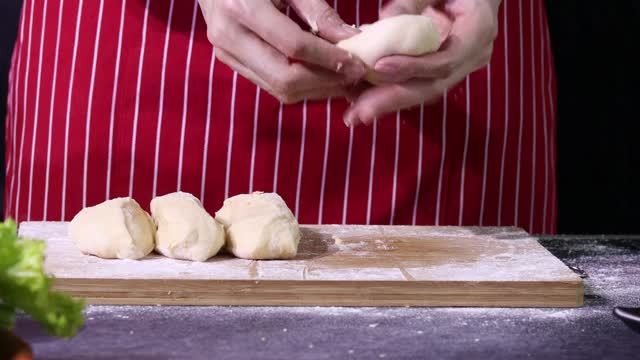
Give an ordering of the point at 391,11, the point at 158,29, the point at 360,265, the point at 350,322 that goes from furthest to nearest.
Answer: the point at 158,29, the point at 391,11, the point at 360,265, the point at 350,322

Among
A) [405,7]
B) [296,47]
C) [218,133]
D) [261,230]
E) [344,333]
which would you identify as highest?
[405,7]

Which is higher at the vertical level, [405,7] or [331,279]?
[405,7]

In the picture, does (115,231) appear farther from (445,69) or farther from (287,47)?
(445,69)

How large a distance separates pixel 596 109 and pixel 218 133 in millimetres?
1038

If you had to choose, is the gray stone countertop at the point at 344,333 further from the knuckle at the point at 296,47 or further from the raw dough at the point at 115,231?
the knuckle at the point at 296,47

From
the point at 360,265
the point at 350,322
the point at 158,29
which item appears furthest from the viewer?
the point at 158,29

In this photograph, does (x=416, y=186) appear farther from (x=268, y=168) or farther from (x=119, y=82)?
(x=119, y=82)

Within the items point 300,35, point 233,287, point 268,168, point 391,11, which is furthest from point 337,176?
point 233,287

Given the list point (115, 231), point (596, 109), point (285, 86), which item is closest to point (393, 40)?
point (285, 86)

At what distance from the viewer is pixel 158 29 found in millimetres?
1915

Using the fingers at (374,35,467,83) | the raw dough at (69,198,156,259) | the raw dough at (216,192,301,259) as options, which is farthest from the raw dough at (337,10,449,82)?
→ the raw dough at (69,198,156,259)

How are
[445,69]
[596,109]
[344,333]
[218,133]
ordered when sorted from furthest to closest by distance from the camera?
[596,109]
[218,133]
[445,69]
[344,333]

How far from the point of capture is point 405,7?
5.48 ft

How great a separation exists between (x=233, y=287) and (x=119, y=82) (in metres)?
0.75
